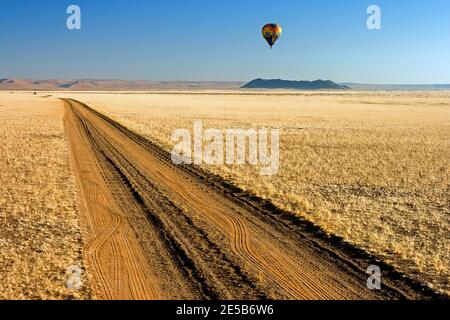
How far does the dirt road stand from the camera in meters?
7.95

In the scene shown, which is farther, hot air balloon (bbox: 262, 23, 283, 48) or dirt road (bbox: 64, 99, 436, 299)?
hot air balloon (bbox: 262, 23, 283, 48)

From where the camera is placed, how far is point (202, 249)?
384 inches

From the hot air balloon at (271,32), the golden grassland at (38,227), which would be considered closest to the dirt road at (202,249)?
the golden grassland at (38,227)

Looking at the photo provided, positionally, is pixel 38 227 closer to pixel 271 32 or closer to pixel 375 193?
pixel 375 193

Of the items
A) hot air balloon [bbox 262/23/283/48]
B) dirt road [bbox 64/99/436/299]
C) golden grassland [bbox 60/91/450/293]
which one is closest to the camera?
dirt road [bbox 64/99/436/299]

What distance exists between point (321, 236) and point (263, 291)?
11.1 feet

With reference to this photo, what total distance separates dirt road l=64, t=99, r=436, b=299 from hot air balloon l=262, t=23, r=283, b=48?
95.6 feet

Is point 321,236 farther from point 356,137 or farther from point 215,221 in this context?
point 356,137

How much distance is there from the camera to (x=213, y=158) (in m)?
22.3

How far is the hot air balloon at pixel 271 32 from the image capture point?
42.8 m

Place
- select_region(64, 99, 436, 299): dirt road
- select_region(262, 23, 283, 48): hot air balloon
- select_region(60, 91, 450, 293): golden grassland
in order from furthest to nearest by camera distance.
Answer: select_region(262, 23, 283, 48): hot air balloon
select_region(60, 91, 450, 293): golden grassland
select_region(64, 99, 436, 299): dirt road

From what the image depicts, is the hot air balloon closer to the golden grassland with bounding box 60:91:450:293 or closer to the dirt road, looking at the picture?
the golden grassland with bounding box 60:91:450:293

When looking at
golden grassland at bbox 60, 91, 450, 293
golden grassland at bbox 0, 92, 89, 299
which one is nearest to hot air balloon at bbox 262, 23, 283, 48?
golden grassland at bbox 60, 91, 450, 293
